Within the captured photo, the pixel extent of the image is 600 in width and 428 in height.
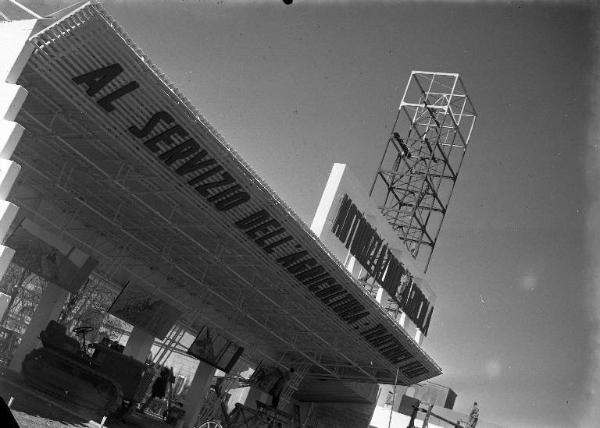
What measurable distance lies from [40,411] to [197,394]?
16275 millimetres

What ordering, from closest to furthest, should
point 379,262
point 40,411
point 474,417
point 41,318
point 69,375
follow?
point 40,411 < point 69,375 < point 41,318 < point 474,417 < point 379,262

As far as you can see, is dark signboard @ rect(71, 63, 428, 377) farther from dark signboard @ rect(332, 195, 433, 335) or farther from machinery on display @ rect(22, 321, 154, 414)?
machinery on display @ rect(22, 321, 154, 414)

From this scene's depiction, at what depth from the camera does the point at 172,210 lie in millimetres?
24547

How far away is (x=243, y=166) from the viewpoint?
21281 millimetres

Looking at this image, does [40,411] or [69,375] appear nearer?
[40,411]

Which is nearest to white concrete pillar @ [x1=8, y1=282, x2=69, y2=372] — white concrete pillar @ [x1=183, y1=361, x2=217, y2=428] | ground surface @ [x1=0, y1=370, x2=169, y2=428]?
ground surface @ [x1=0, y1=370, x2=169, y2=428]

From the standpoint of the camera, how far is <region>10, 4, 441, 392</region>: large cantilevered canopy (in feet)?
56.7

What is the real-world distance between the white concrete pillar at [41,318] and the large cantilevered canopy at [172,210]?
7.28 feet

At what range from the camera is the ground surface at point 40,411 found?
1683 centimetres

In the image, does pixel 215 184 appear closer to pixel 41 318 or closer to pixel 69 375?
pixel 69 375

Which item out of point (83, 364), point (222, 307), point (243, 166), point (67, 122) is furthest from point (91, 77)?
point (222, 307)

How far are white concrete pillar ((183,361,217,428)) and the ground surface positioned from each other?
288 inches

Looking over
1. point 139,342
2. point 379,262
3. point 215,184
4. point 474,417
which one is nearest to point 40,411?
point 215,184

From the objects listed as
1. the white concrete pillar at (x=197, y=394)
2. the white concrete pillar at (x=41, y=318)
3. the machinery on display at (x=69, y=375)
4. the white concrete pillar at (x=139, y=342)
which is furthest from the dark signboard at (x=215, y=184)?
the white concrete pillar at (x=41, y=318)
